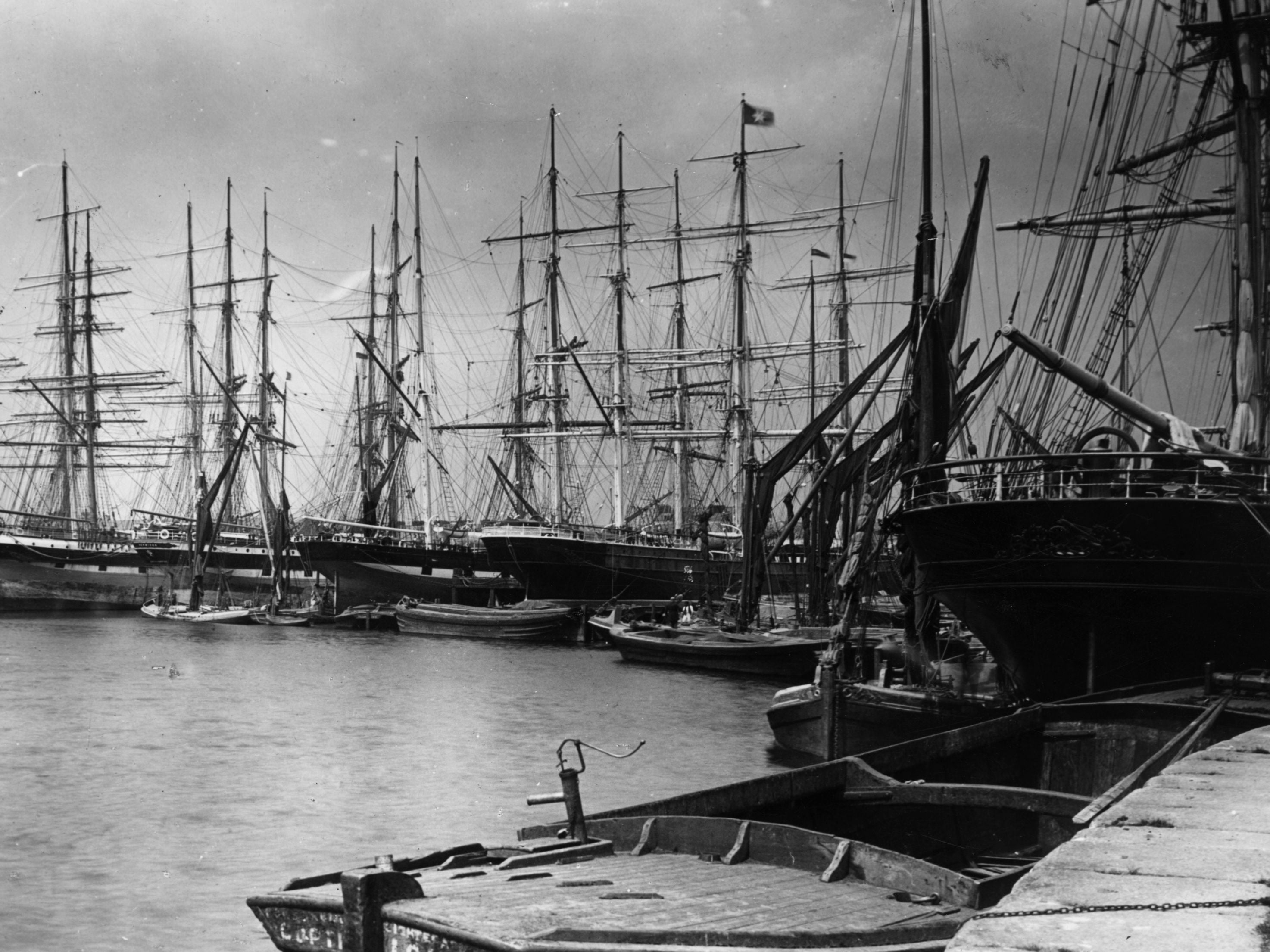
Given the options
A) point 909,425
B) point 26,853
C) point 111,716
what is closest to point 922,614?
point 909,425

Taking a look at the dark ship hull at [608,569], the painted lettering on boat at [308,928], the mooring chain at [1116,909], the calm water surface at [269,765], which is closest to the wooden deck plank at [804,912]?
the mooring chain at [1116,909]

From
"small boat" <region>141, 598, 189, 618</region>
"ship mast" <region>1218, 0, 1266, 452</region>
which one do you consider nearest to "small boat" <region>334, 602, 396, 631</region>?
"small boat" <region>141, 598, 189, 618</region>

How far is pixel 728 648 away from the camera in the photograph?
40750 mm

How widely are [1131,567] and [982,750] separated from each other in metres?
6.89

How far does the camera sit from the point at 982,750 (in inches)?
489

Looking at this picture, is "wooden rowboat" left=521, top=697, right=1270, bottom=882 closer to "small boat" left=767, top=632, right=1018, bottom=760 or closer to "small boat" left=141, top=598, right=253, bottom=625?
"small boat" left=767, top=632, right=1018, bottom=760

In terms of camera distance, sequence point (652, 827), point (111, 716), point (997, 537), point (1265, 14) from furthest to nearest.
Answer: point (111, 716) → point (1265, 14) → point (997, 537) → point (652, 827)

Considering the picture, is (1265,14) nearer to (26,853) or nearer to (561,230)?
(26,853)

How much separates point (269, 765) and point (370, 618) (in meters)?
43.2

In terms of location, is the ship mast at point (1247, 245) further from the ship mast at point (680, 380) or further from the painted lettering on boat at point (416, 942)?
the ship mast at point (680, 380)

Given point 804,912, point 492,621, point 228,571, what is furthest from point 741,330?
point 804,912

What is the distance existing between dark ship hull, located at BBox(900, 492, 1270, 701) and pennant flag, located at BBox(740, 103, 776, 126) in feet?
172

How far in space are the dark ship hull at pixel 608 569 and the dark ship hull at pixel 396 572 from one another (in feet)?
19.8

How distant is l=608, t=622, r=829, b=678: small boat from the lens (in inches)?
1550
